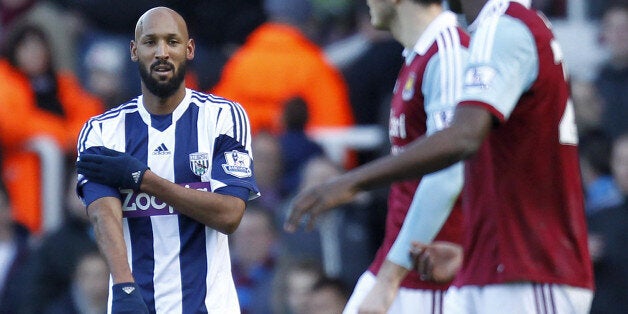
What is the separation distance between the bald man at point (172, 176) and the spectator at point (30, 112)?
4.72 meters

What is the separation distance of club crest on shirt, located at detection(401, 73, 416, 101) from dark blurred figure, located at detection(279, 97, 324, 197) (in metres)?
3.73

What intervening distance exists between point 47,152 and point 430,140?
619 cm

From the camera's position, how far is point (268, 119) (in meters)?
10.6

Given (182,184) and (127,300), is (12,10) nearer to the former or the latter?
(182,184)

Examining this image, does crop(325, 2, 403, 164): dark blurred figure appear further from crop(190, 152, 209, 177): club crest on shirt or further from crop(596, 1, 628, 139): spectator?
crop(190, 152, 209, 177): club crest on shirt

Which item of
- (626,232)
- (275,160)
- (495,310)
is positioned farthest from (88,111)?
(495,310)

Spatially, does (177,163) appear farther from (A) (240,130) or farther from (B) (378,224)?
(B) (378,224)

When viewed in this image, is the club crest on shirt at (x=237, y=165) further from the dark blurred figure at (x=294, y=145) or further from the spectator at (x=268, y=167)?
the dark blurred figure at (x=294, y=145)

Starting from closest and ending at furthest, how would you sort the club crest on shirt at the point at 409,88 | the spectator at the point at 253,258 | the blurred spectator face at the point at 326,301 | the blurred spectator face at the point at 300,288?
the club crest on shirt at the point at 409,88 < the blurred spectator face at the point at 326,301 < the blurred spectator face at the point at 300,288 < the spectator at the point at 253,258

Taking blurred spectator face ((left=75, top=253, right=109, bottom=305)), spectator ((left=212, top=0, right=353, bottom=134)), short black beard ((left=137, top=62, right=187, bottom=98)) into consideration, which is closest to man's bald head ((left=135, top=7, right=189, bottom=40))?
short black beard ((left=137, top=62, right=187, bottom=98))

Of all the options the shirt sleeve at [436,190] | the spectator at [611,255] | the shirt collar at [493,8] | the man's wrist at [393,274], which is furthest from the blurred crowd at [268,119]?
the shirt collar at [493,8]

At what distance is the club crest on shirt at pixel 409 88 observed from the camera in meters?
6.20

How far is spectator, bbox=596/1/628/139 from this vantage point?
379 inches

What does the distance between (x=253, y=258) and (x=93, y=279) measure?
1.06 m
